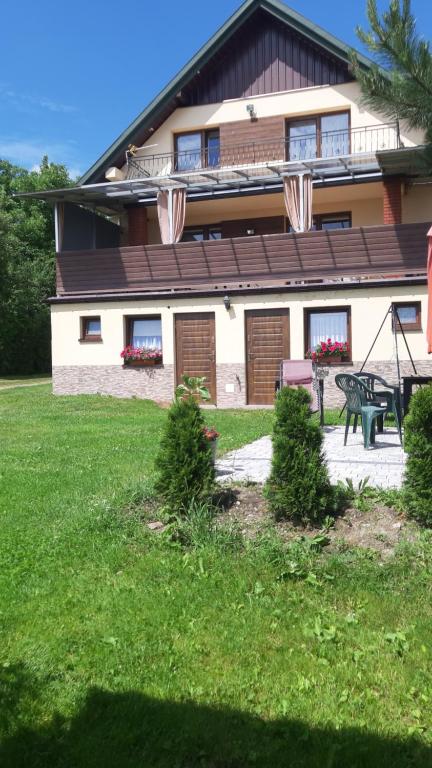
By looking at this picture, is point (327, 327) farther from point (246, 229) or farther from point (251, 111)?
point (251, 111)

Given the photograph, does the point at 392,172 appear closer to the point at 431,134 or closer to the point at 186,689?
the point at 431,134

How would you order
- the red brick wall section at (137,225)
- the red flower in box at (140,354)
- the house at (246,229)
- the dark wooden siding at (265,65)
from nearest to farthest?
the house at (246,229) < the red flower in box at (140,354) < the dark wooden siding at (265,65) < the red brick wall section at (137,225)

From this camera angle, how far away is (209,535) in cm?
442

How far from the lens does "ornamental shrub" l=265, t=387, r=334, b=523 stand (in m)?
4.60

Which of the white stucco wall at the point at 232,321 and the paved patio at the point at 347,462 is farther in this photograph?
the white stucco wall at the point at 232,321

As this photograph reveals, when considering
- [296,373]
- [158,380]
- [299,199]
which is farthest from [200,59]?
[296,373]

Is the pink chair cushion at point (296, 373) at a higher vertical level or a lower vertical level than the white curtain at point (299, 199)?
lower

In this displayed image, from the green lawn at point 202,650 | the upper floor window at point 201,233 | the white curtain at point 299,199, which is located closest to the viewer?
the green lawn at point 202,650

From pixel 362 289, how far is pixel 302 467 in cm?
1029

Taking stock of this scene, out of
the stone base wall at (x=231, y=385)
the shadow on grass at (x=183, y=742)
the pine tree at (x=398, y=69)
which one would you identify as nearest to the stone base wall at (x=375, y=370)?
the stone base wall at (x=231, y=385)

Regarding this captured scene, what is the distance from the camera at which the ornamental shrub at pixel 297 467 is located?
460 centimetres

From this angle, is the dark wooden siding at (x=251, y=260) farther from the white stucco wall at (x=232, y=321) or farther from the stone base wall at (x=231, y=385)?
the stone base wall at (x=231, y=385)

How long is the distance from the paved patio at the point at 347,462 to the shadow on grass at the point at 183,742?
3137mm

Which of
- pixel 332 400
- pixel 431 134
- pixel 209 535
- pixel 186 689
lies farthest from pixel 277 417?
pixel 332 400
